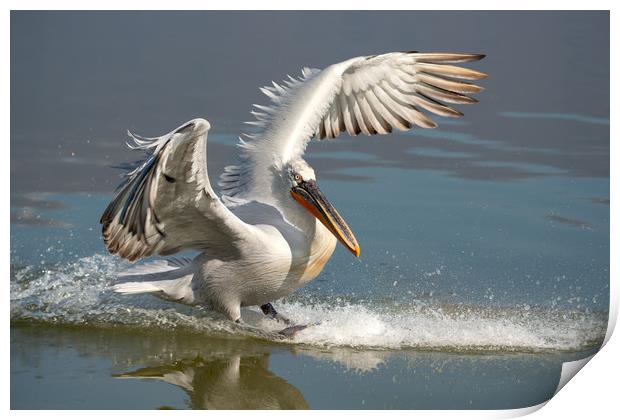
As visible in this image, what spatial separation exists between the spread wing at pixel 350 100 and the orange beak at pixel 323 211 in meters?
0.22

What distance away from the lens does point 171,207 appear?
4121mm

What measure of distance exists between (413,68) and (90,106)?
139 cm

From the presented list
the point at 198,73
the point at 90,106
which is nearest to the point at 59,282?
the point at 90,106

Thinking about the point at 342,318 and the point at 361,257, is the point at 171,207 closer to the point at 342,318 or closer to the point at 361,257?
the point at 342,318

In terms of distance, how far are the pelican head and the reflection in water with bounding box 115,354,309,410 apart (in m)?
0.54

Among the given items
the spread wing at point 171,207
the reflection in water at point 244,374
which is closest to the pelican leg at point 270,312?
the reflection in water at point 244,374

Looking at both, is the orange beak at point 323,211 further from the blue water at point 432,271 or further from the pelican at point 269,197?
the blue water at point 432,271

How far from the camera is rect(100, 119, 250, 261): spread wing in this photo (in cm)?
378

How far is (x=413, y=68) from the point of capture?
473cm
